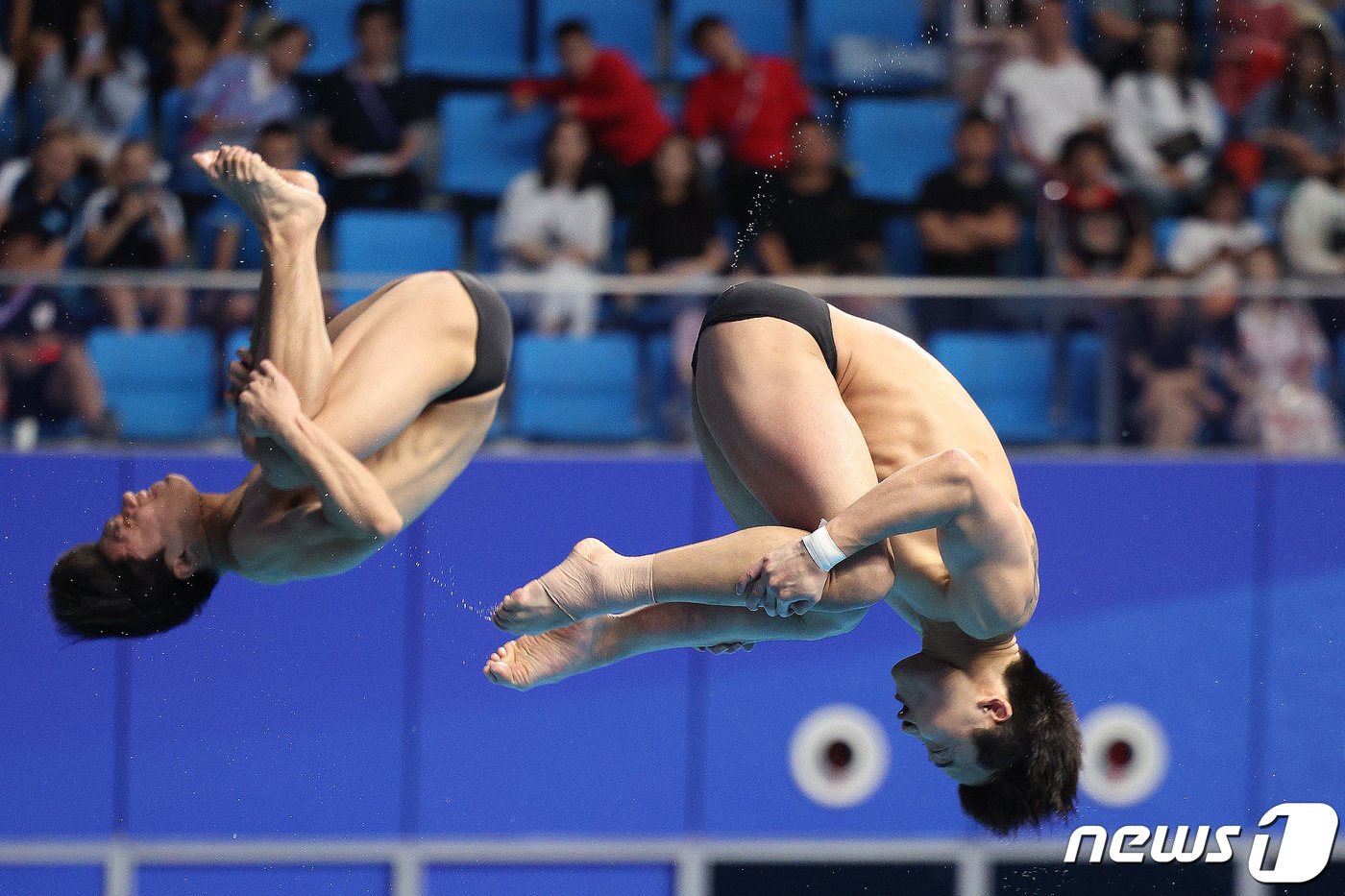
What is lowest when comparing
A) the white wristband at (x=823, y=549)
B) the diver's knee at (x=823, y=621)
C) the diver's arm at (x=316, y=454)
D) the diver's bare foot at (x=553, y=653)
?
the diver's bare foot at (x=553, y=653)

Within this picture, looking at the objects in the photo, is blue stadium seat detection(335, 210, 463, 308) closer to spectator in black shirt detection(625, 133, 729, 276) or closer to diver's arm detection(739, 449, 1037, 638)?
spectator in black shirt detection(625, 133, 729, 276)

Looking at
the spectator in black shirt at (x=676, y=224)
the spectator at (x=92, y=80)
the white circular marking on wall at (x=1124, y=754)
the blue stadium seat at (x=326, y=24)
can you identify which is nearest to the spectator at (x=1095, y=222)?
the spectator in black shirt at (x=676, y=224)

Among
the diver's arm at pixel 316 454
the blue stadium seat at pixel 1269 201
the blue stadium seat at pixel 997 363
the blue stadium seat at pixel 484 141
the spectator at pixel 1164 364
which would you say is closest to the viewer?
the diver's arm at pixel 316 454

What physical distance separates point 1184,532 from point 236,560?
3.62 m

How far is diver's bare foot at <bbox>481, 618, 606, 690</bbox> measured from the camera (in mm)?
4184

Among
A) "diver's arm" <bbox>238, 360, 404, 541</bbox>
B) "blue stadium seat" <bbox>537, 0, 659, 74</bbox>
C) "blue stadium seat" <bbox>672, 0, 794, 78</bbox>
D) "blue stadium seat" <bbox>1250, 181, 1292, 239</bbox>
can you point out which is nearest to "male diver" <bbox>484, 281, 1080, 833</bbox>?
"diver's arm" <bbox>238, 360, 404, 541</bbox>

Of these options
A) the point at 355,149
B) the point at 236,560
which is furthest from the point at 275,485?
the point at 355,149

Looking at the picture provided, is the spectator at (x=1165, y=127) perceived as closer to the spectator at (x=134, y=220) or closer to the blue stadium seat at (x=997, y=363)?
the blue stadium seat at (x=997, y=363)

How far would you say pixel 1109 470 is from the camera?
21.1 feet

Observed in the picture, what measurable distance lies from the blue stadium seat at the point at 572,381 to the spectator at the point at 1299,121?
7.95 feet

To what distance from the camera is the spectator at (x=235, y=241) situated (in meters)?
5.64

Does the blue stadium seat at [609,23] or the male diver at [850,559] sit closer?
the male diver at [850,559]

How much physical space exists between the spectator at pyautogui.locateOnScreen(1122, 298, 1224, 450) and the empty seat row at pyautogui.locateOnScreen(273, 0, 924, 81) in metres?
1.41

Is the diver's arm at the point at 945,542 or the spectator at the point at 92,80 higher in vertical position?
the spectator at the point at 92,80
